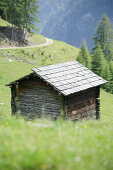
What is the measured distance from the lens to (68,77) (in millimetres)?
15477

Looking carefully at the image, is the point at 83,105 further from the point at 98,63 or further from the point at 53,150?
the point at 98,63

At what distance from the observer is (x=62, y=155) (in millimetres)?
3771

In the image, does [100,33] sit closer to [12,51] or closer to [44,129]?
[12,51]

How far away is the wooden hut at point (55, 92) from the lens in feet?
47.7

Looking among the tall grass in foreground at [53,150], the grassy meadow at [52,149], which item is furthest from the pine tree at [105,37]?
the tall grass in foreground at [53,150]

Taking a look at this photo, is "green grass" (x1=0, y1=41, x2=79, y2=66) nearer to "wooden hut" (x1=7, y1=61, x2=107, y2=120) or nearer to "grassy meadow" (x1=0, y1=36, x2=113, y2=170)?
"wooden hut" (x1=7, y1=61, x2=107, y2=120)

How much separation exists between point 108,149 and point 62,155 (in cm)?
128

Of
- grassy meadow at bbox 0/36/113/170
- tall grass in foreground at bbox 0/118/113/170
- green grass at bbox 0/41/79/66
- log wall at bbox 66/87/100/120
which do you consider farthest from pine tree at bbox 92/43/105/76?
tall grass in foreground at bbox 0/118/113/170

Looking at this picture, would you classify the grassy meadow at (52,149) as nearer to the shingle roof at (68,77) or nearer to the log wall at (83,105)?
the shingle roof at (68,77)

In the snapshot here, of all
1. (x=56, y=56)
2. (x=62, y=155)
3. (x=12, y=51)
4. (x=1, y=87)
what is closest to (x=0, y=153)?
(x=62, y=155)

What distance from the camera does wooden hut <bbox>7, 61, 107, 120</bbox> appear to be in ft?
47.7

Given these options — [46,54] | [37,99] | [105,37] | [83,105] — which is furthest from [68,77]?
[105,37]

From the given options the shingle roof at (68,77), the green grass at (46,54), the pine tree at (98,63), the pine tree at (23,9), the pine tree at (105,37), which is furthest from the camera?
the pine tree at (105,37)

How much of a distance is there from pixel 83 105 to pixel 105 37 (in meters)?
52.8
